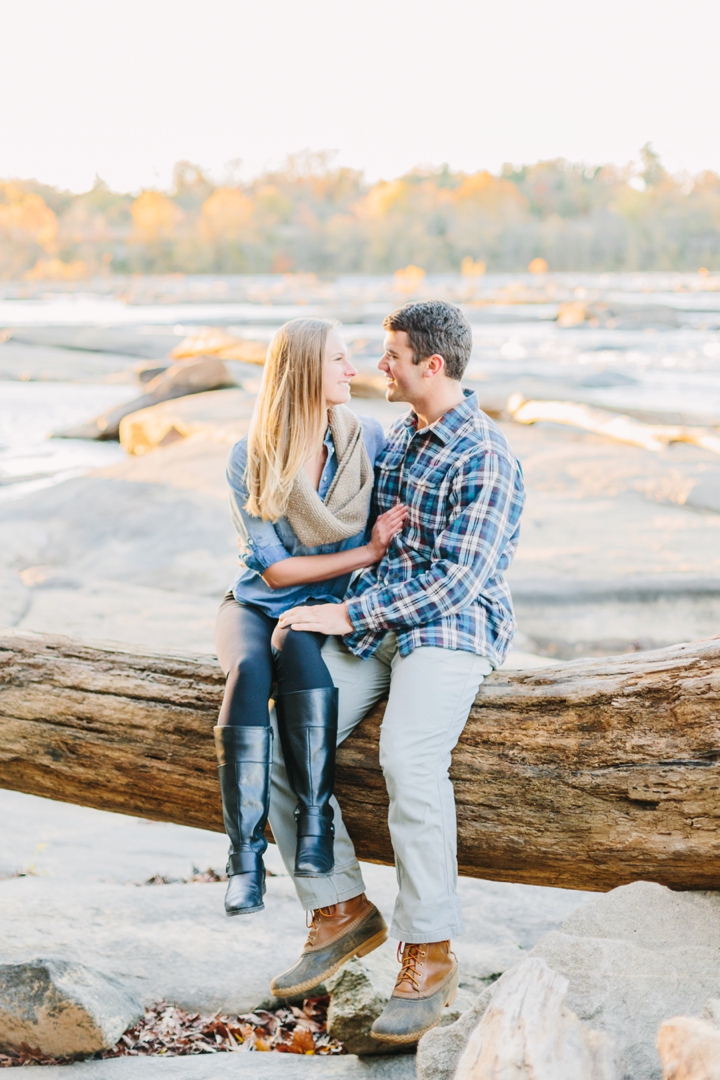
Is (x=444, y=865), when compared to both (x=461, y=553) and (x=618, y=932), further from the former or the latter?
(x=461, y=553)

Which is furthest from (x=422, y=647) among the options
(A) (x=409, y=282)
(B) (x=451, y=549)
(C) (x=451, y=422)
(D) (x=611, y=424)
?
(A) (x=409, y=282)

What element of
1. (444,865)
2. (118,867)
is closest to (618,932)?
(444,865)

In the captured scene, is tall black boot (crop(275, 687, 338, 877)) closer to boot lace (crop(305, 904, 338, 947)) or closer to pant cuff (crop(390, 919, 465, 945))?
boot lace (crop(305, 904, 338, 947))

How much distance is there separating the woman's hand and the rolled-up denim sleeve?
0.77ft

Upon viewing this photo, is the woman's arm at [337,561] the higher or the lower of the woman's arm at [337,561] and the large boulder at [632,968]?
the higher

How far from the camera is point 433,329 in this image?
254 centimetres

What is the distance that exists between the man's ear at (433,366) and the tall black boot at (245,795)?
0.99 meters

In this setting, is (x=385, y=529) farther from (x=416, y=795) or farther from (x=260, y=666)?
(x=416, y=795)

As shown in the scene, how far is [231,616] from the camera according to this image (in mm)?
2680

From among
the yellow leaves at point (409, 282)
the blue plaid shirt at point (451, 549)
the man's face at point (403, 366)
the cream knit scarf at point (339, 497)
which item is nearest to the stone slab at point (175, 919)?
the blue plaid shirt at point (451, 549)

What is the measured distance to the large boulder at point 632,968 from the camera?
1944 millimetres

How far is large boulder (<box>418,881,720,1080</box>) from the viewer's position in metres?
1.94

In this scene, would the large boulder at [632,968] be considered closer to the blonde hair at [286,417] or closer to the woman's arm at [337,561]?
the woman's arm at [337,561]

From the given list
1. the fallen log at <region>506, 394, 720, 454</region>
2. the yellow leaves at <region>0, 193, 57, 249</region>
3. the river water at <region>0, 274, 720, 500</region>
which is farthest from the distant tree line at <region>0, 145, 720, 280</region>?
the fallen log at <region>506, 394, 720, 454</region>
